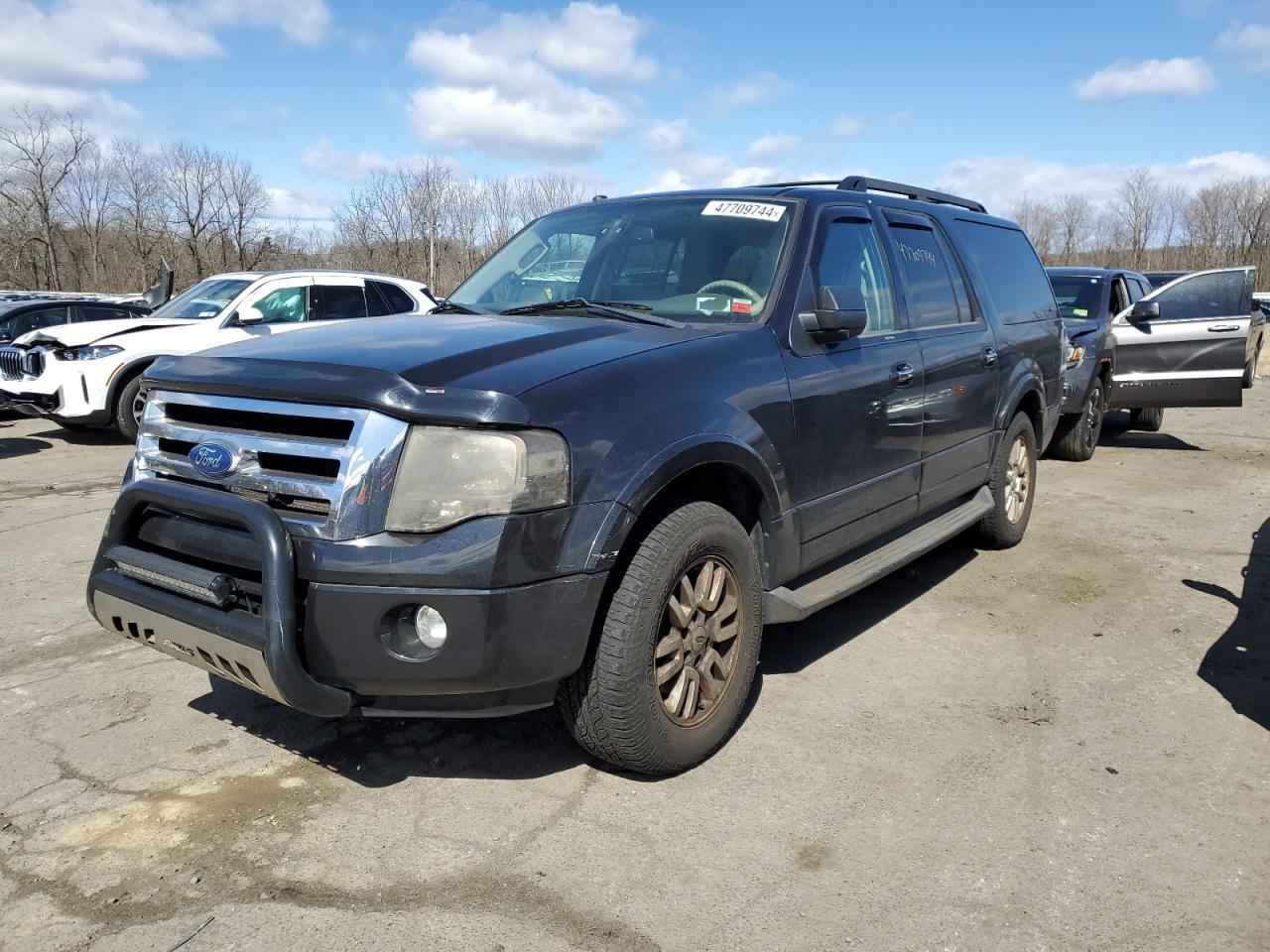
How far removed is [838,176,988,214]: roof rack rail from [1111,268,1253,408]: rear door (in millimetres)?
4641

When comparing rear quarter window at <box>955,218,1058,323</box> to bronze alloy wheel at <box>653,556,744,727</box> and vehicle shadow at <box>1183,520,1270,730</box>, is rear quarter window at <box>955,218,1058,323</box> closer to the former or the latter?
vehicle shadow at <box>1183,520,1270,730</box>

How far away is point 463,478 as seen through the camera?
2.58 meters

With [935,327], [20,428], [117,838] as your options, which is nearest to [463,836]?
[117,838]

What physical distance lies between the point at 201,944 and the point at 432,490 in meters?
1.24

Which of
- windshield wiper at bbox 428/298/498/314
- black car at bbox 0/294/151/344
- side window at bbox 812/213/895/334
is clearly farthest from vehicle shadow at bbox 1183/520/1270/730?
black car at bbox 0/294/151/344

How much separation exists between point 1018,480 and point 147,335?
28.9ft

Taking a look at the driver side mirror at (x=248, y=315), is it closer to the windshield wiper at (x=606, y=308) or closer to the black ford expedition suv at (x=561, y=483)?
the black ford expedition suv at (x=561, y=483)

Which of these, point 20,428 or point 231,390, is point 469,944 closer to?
point 231,390

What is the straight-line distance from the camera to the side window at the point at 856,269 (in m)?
3.90

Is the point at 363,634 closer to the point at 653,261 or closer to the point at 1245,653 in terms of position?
the point at 653,261

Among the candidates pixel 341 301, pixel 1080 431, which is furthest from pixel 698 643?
pixel 341 301

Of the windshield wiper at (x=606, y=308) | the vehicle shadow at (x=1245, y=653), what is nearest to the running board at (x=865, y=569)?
the windshield wiper at (x=606, y=308)

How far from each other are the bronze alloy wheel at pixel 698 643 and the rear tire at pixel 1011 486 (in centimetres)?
285

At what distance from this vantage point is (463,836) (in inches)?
111
